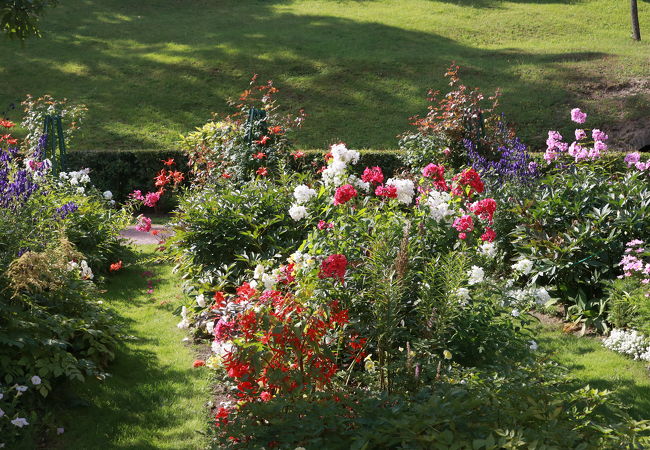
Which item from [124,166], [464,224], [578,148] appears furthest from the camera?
[124,166]

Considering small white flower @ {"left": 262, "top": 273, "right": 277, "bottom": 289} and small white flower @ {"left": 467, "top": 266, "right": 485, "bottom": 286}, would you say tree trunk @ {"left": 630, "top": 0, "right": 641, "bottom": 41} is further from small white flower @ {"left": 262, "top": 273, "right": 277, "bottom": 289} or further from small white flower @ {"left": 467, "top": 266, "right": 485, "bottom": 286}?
small white flower @ {"left": 262, "top": 273, "right": 277, "bottom": 289}

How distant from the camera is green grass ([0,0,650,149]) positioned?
16.9 m

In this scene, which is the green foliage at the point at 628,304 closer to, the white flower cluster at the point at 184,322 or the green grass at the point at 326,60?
the white flower cluster at the point at 184,322

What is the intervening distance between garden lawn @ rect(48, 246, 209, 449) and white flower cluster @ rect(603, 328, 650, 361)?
117 inches

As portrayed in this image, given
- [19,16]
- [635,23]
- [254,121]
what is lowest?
[254,121]

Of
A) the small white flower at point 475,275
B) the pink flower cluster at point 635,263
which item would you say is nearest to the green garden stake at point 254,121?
the pink flower cluster at point 635,263

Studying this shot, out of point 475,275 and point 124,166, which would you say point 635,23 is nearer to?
point 124,166

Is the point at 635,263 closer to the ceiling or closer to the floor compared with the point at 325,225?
closer to the floor

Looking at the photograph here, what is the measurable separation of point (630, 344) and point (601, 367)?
0.38m

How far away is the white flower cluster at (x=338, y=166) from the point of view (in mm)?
4996

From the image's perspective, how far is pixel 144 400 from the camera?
3.95 m

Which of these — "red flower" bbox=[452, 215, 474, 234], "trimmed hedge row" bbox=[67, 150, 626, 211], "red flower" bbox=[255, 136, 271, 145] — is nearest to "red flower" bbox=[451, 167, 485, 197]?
"red flower" bbox=[452, 215, 474, 234]

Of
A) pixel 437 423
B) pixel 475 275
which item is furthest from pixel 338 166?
pixel 437 423

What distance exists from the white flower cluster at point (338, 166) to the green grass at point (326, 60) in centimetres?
978
